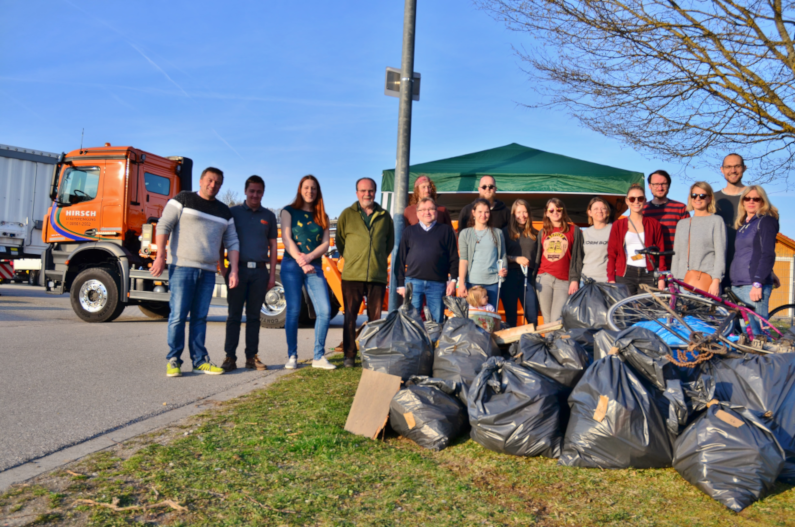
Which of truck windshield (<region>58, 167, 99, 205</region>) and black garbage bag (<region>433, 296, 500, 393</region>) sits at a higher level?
truck windshield (<region>58, 167, 99, 205</region>)

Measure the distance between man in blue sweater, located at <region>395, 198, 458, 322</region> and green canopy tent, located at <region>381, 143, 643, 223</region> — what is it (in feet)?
8.85

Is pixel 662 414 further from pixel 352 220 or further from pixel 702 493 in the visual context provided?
pixel 352 220

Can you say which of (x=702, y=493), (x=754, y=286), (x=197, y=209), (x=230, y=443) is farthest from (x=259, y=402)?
(x=754, y=286)

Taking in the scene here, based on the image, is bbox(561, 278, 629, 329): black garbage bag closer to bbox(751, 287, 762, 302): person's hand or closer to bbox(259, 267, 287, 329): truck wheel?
bbox(751, 287, 762, 302): person's hand

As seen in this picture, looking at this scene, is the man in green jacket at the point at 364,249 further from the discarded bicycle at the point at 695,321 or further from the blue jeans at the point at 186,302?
the discarded bicycle at the point at 695,321

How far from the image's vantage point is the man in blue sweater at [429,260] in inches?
212

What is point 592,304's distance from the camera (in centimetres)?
462

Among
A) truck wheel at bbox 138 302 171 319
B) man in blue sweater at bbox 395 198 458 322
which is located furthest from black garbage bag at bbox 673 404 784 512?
truck wheel at bbox 138 302 171 319

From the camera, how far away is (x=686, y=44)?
7.06m

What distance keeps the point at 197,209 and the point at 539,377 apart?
335 centimetres

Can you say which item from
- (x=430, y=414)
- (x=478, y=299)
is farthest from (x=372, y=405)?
(x=478, y=299)

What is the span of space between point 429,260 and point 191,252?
6.94 ft

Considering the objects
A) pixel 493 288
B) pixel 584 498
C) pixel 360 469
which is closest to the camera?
pixel 584 498

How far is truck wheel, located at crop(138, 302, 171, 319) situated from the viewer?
10745mm
